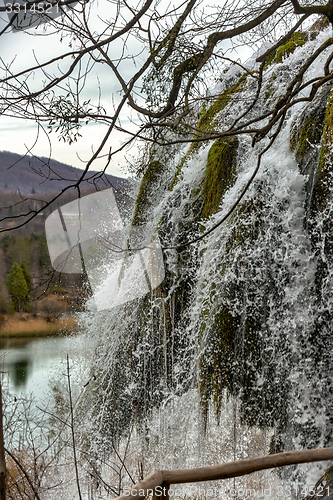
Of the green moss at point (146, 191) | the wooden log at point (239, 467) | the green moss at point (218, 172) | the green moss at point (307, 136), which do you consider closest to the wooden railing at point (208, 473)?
the wooden log at point (239, 467)

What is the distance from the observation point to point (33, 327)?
13.9 m

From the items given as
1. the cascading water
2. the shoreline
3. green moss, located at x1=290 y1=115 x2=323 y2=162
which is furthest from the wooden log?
the shoreline

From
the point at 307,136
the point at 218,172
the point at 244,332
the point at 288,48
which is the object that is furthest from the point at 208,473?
the point at 288,48

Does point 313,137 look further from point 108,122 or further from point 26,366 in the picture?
point 26,366

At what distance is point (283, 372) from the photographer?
266 cm

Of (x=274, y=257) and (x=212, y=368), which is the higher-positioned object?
(x=274, y=257)

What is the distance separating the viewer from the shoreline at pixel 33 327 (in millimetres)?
13148

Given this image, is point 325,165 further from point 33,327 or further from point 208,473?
point 33,327

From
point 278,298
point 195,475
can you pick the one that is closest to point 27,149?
point 195,475

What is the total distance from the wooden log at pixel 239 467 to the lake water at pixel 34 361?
851 centimetres

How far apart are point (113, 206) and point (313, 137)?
12.3 ft

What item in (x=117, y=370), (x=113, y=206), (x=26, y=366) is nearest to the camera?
(x=117, y=370)

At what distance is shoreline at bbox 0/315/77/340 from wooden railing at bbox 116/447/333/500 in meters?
12.5

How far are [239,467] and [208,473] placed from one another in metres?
0.08
